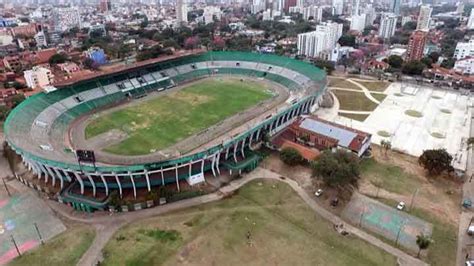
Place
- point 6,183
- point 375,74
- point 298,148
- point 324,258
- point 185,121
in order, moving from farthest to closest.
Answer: point 375,74 < point 185,121 < point 298,148 < point 6,183 < point 324,258

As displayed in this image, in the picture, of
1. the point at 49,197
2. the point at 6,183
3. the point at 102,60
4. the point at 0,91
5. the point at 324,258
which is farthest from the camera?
the point at 102,60

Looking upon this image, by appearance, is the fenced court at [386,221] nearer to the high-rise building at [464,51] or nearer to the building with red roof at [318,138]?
the building with red roof at [318,138]

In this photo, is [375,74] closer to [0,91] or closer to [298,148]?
[298,148]

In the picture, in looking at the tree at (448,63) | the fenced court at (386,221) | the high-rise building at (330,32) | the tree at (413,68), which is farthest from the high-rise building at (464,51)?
the fenced court at (386,221)

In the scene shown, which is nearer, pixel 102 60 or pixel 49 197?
pixel 49 197

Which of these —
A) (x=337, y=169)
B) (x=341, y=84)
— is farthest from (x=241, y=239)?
(x=341, y=84)

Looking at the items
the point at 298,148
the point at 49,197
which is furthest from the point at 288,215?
the point at 49,197

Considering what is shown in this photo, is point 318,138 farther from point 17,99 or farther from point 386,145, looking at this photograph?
Answer: point 17,99

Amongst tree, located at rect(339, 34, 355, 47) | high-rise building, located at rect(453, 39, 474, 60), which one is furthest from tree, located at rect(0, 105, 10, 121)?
high-rise building, located at rect(453, 39, 474, 60)
